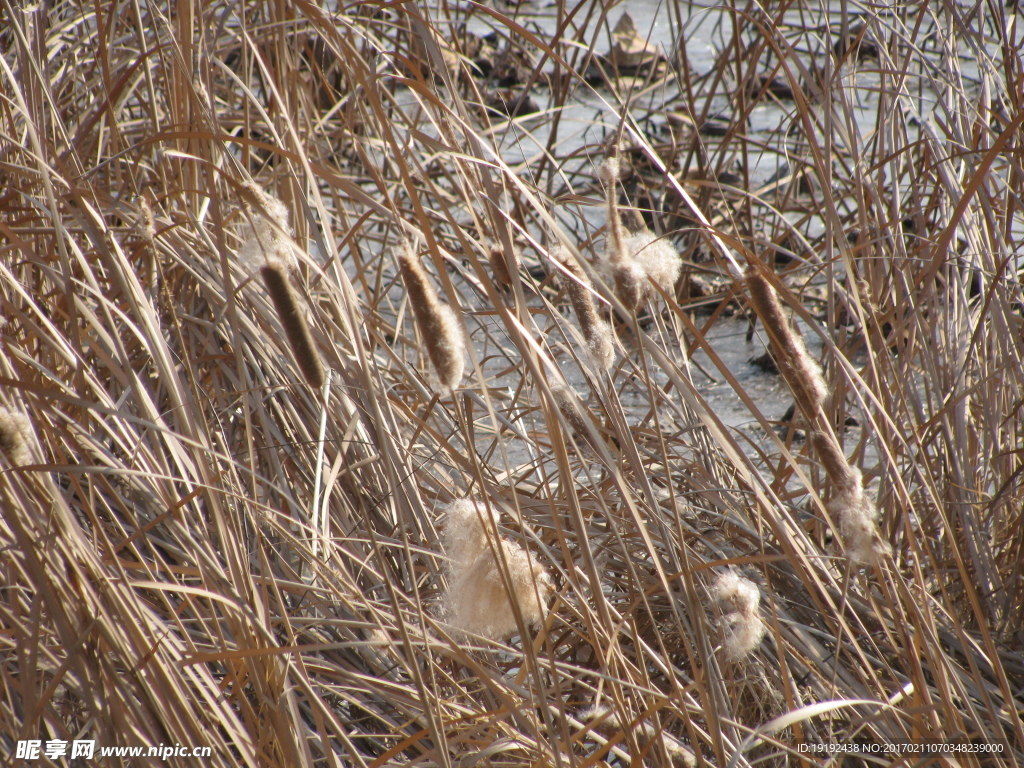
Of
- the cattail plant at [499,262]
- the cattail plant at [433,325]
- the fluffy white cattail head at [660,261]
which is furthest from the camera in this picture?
the fluffy white cattail head at [660,261]

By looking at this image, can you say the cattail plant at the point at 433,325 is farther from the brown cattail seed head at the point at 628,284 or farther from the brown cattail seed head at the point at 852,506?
the brown cattail seed head at the point at 852,506

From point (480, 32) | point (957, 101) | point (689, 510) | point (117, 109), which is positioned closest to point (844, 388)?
point (689, 510)

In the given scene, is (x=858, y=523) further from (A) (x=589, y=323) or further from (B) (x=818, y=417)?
(A) (x=589, y=323)

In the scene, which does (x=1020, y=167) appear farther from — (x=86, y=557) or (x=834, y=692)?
(x=86, y=557)

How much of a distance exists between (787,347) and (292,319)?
13.3 inches

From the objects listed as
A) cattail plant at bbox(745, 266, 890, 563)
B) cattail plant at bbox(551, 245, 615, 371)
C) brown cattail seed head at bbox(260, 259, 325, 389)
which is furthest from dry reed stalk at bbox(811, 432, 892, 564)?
brown cattail seed head at bbox(260, 259, 325, 389)

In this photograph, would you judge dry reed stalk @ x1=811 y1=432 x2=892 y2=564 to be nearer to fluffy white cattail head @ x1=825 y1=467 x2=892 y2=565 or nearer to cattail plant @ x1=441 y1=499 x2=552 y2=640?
fluffy white cattail head @ x1=825 y1=467 x2=892 y2=565

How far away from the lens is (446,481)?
1012 millimetres

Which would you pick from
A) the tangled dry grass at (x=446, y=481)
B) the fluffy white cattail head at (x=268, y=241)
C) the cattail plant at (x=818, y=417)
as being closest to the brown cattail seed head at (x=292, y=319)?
the tangled dry grass at (x=446, y=481)

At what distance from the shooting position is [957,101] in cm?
101

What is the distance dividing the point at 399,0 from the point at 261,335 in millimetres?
427

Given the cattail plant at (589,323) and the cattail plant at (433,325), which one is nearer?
the cattail plant at (433,325)

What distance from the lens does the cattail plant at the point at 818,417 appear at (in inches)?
23.0

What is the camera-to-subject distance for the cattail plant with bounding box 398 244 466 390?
1.70ft
